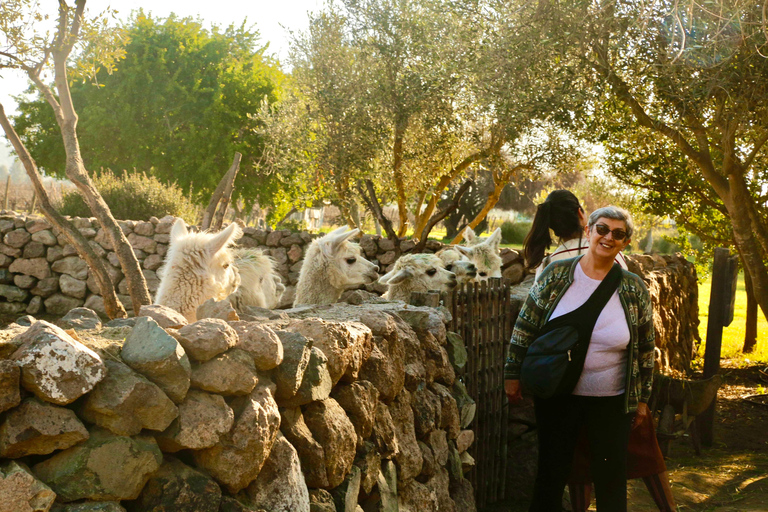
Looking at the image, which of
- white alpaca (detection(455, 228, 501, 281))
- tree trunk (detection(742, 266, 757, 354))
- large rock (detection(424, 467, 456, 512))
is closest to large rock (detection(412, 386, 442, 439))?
large rock (detection(424, 467, 456, 512))

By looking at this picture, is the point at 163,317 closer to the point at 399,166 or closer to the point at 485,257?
the point at 485,257

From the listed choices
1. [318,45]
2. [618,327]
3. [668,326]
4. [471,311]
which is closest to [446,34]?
[318,45]

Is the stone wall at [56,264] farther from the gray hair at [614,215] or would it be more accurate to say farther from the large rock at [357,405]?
the large rock at [357,405]

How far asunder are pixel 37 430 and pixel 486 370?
431 cm

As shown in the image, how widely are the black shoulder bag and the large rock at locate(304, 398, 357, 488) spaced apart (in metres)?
1.16

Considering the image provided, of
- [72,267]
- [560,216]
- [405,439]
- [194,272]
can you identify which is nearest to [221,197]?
[72,267]

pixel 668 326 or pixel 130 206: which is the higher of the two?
pixel 130 206

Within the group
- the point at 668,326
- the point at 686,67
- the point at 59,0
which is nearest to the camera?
the point at 59,0

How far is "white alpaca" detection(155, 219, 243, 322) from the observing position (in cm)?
534

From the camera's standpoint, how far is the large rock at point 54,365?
6.09 feet

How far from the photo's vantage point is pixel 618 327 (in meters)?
3.64

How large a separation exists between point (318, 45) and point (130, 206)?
6.06 metres

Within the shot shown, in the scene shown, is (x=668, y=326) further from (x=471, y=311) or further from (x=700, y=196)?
(x=471, y=311)

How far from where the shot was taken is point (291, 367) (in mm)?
2641
